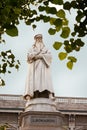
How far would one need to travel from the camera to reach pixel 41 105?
606 inches

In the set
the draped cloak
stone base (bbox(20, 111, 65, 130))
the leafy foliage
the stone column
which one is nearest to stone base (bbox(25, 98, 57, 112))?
stone base (bbox(20, 111, 65, 130))

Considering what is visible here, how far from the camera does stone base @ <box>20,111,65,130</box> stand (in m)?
14.7

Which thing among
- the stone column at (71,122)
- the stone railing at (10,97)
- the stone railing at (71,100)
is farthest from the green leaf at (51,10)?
the stone railing at (71,100)

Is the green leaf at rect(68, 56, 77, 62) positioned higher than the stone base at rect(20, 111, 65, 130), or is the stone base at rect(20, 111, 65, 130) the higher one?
the stone base at rect(20, 111, 65, 130)

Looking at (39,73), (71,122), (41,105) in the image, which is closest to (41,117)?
(41,105)

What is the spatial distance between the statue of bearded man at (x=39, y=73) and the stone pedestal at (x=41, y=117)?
0.43 meters

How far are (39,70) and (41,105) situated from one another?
4.63ft

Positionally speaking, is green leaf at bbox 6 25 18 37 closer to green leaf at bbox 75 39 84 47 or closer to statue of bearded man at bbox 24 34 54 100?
green leaf at bbox 75 39 84 47

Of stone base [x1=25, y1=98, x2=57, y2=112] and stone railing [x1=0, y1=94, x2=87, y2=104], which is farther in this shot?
stone railing [x1=0, y1=94, x2=87, y2=104]

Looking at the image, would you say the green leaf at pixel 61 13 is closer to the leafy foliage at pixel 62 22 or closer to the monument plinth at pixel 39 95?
the leafy foliage at pixel 62 22

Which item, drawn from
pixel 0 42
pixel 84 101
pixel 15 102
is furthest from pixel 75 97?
pixel 0 42

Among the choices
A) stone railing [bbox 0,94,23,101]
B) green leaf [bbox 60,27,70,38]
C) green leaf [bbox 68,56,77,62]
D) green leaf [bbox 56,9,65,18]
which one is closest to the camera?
green leaf [bbox 56,9,65,18]

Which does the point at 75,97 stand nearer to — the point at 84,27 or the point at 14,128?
the point at 14,128

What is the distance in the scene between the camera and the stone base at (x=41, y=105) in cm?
1530
